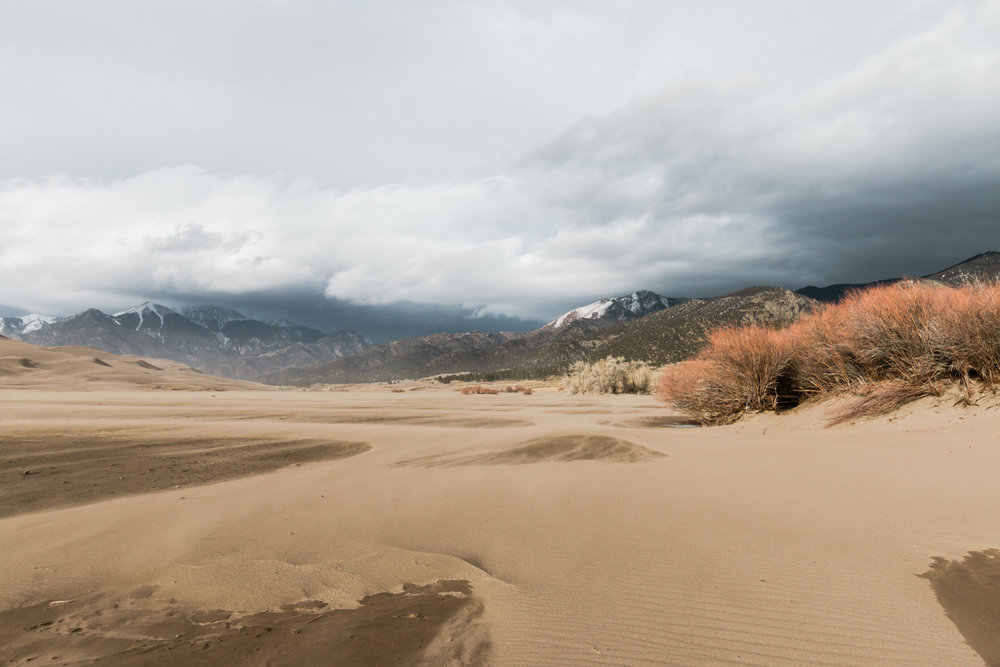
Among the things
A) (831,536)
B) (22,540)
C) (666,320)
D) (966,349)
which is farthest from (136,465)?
(666,320)

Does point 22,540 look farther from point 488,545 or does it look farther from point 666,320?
point 666,320

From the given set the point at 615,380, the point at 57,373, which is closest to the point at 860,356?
the point at 615,380

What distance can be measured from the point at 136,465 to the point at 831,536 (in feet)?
29.7

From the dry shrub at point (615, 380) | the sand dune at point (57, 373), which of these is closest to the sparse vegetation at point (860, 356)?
the dry shrub at point (615, 380)

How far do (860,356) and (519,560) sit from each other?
421 inches

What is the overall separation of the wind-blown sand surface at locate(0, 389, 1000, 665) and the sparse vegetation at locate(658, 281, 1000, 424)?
6.33ft

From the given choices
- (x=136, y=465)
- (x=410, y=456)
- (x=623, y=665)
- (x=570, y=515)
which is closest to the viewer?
(x=623, y=665)

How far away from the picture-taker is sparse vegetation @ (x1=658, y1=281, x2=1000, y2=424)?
8781mm

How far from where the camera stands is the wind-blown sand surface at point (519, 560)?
2.45m

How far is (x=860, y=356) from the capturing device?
35.3 feet

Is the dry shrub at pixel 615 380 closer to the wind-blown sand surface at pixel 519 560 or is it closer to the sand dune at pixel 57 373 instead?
the wind-blown sand surface at pixel 519 560

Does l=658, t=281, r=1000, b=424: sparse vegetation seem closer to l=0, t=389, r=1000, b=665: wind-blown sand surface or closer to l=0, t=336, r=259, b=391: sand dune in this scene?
l=0, t=389, r=1000, b=665: wind-blown sand surface

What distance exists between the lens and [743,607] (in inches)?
108

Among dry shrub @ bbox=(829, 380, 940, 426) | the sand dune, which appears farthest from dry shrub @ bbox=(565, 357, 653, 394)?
the sand dune
